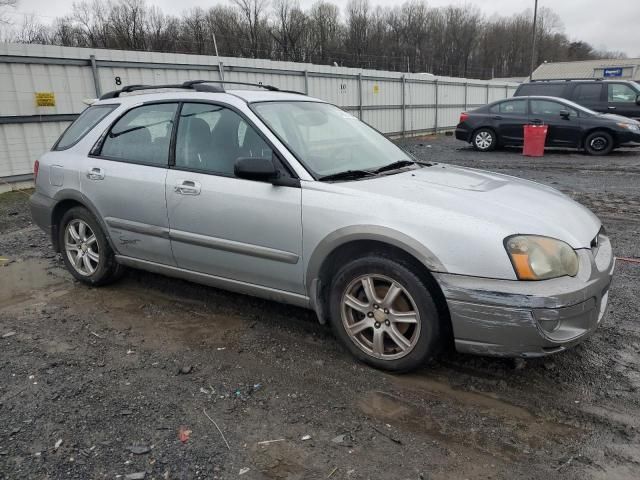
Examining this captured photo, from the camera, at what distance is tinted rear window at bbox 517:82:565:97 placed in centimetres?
1528

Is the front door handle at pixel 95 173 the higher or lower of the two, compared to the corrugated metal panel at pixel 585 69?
lower

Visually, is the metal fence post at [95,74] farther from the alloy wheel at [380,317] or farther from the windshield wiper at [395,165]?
the alloy wheel at [380,317]

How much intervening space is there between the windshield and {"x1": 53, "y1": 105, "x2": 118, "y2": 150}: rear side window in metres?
1.65

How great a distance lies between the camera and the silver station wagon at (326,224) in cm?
274

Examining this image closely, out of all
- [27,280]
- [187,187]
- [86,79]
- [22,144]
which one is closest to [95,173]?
[187,187]

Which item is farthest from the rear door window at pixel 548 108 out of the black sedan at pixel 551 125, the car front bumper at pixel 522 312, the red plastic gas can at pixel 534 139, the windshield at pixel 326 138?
the car front bumper at pixel 522 312

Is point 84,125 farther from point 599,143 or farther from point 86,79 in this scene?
point 599,143

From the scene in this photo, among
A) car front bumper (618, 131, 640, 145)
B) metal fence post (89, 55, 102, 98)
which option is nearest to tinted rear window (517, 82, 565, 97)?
car front bumper (618, 131, 640, 145)

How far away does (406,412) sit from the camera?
2775 mm

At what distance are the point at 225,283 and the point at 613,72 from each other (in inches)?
2669

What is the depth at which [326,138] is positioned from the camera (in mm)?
3820

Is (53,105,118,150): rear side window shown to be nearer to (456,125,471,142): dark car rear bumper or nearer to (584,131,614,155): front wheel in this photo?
(456,125,471,142): dark car rear bumper

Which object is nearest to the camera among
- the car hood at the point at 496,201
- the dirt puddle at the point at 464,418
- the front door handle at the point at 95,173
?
the dirt puddle at the point at 464,418

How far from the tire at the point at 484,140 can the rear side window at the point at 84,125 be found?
12284mm
